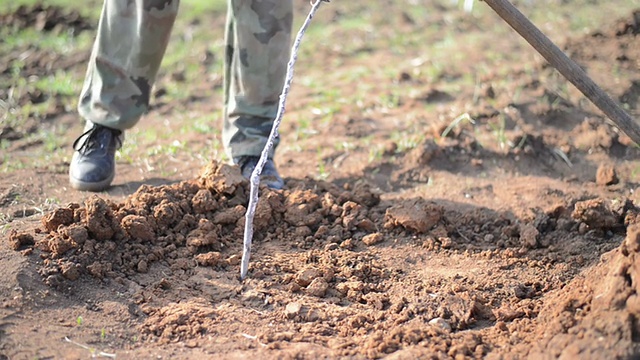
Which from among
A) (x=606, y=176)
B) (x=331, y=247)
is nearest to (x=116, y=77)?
(x=331, y=247)

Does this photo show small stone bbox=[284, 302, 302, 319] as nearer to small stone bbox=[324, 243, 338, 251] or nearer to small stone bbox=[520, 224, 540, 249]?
small stone bbox=[324, 243, 338, 251]

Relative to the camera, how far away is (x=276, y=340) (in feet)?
8.55

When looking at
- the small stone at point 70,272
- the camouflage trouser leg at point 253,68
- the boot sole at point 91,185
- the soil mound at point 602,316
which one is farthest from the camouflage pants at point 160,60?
the soil mound at point 602,316

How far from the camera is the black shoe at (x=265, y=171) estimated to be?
3.61 metres

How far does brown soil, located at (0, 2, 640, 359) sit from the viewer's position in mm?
2551

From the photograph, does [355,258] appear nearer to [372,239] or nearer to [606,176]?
[372,239]

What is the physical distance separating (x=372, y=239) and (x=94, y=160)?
137 cm

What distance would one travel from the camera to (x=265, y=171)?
12.0ft

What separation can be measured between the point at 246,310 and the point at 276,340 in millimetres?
228

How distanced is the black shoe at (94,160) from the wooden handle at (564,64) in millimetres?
1913

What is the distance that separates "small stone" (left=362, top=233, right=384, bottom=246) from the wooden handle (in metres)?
1.01

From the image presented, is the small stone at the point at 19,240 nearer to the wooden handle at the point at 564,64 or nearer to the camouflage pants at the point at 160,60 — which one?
the camouflage pants at the point at 160,60

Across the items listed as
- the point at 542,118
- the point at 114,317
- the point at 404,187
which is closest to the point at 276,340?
the point at 114,317

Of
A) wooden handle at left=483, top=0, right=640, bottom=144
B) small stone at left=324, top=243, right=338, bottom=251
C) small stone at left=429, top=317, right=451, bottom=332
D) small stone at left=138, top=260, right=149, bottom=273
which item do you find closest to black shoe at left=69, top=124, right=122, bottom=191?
small stone at left=138, top=260, right=149, bottom=273
